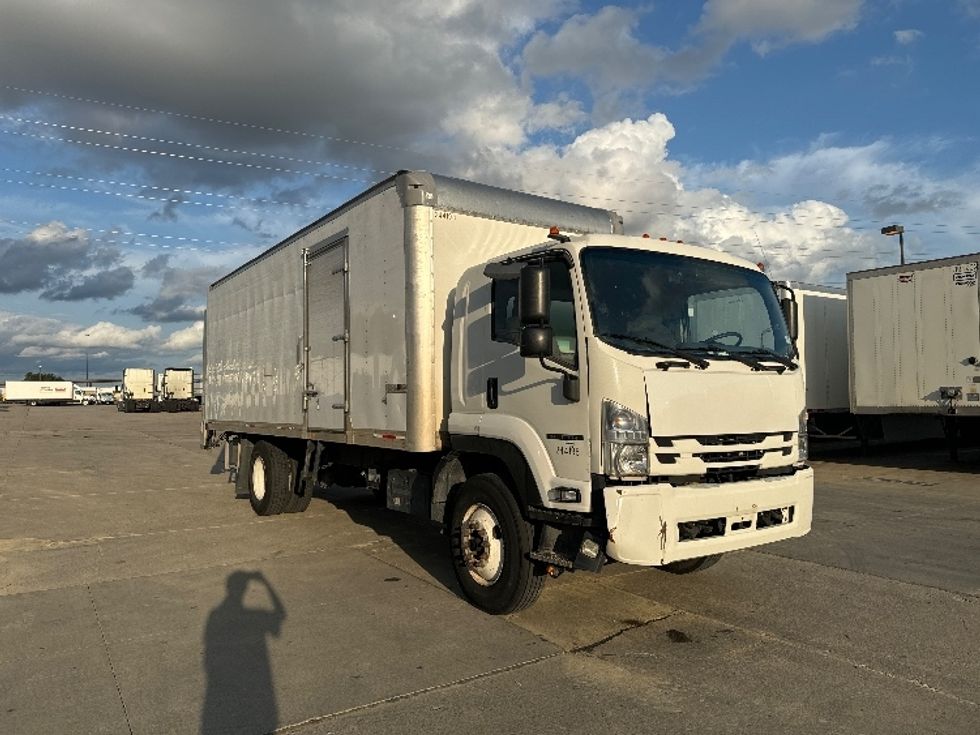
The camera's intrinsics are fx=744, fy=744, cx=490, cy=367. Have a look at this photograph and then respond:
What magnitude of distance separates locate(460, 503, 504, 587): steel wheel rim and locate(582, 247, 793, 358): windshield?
1719 millimetres

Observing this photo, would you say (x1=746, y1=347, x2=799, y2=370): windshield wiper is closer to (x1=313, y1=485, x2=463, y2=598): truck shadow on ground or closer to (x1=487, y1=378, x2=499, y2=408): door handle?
(x1=487, y1=378, x2=499, y2=408): door handle

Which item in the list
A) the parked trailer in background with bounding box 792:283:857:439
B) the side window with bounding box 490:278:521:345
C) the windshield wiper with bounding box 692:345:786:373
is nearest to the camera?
the windshield wiper with bounding box 692:345:786:373

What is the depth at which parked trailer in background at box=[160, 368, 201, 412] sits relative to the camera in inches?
2426

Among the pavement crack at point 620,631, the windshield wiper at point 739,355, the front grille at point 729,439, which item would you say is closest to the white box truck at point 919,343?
the windshield wiper at point 739,355

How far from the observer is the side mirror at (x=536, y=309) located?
4.62 meters

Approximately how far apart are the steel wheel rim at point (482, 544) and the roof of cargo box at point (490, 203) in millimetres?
2509

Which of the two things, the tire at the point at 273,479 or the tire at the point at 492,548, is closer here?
the tire at the point at 492,548

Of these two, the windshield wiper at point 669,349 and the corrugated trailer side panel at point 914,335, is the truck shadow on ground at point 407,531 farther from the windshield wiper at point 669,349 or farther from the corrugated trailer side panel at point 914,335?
the corrugated trailer side panel at point 914,335

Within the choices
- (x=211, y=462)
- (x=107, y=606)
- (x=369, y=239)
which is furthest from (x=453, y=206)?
(x=211, y=462)

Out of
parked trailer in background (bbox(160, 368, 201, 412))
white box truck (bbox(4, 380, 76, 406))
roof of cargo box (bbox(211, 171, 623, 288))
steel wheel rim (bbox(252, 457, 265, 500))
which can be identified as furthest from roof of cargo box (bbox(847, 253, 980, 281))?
white box truck (bbox(4, 380, 76, 406))

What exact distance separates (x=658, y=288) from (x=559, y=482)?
1.50 m

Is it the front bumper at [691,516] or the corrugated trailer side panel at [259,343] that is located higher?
the corrugated trailer side panel at [259,343]

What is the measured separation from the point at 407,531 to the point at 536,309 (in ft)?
15.9

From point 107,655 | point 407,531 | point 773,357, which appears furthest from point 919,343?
point 107,655
